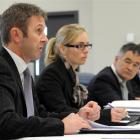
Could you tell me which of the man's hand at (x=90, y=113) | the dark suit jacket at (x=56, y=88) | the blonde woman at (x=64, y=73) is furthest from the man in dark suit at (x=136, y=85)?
the man's hand at (x=90, y=113)

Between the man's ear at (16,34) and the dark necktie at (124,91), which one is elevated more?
the man's ear at (16,34)

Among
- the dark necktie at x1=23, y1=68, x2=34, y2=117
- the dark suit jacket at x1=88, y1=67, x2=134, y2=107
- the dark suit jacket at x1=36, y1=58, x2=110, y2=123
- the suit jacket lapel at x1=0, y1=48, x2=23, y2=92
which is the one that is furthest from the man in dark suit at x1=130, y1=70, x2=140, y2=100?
the suit jacket lapel at x1=0, y1=48, x2=23, y2=92

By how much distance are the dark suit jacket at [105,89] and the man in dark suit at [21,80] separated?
85 centimetres

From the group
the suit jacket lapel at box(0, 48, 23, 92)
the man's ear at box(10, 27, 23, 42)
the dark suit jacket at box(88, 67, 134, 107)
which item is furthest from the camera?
the dark suit jacket at box(88, 67, 134, 107)

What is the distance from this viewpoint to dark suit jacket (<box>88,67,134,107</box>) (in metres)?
2.57

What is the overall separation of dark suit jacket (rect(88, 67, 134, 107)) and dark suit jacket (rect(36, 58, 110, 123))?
0.44m

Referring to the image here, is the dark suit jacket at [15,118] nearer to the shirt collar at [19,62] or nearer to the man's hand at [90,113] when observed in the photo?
the shirt collar at [19,62]

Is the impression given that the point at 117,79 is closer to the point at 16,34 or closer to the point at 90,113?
the point at 90,113

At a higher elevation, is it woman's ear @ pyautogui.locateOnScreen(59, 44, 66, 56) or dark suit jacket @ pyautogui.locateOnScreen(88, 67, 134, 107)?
woman's ear @ pyautogui.locateOnScreen(59, 44, 66, 56)

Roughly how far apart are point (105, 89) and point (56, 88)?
63 cm

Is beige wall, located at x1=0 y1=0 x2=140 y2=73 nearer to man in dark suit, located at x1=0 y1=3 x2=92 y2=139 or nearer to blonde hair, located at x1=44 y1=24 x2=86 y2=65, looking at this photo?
blonde hair, located at x1=44 y1=24 x2=86 y2=65

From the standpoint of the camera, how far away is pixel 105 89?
261 cm

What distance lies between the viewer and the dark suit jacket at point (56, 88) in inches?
79.1

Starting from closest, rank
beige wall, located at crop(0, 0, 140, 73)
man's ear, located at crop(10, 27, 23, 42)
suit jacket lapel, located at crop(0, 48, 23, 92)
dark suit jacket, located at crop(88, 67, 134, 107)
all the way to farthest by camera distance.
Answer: suit jacket lapel, located at crop(0, 48, 23, 92)
man's ear, located at crop(10, 27, 23, 42)
dark suit jacket, located at crop(88, 67, 134, 107)
beige wall, located at crop(0, 0, 140, 73)
